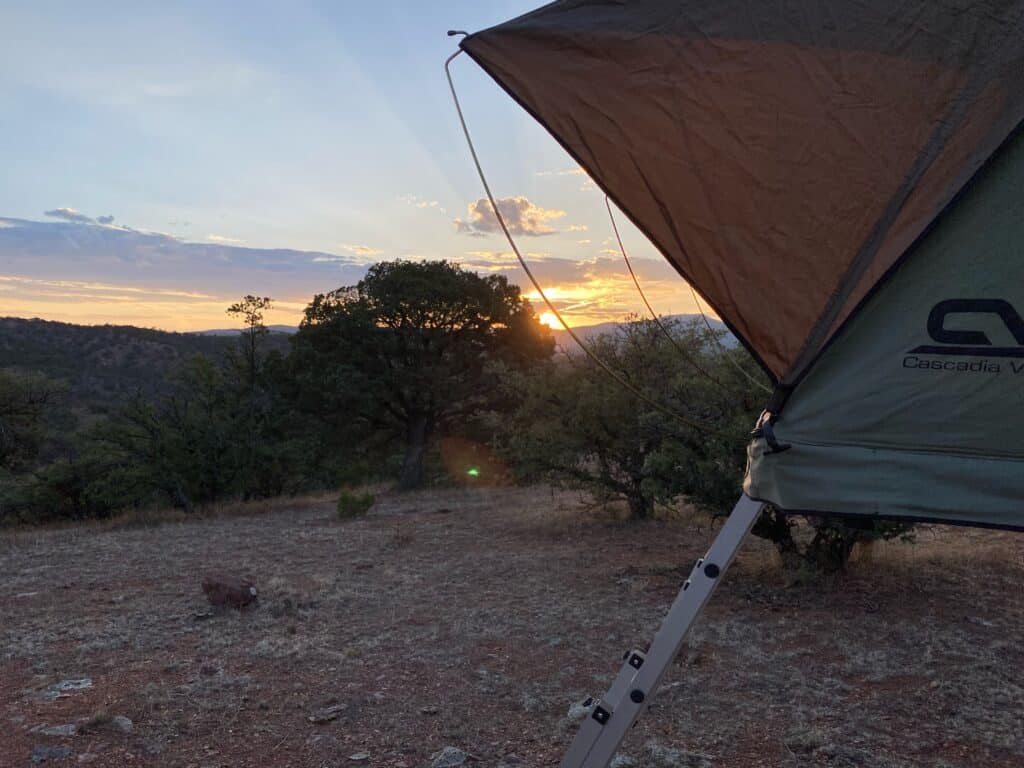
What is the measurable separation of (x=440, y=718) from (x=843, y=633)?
11.5ft

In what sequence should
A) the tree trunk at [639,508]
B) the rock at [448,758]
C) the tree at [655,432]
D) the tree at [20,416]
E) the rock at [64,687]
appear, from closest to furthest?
the rock at [448,758] < the rock at [64,687] < the tree at [655,432] < the tree trunk at [639,508] < the tree at [20,416]

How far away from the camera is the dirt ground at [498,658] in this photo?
404 centimetres

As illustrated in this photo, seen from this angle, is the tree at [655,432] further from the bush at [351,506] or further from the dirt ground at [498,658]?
the bush at [351,506]

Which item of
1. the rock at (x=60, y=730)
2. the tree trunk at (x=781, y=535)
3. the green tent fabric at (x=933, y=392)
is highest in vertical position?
the green tent fabric at (x=933, y=392)

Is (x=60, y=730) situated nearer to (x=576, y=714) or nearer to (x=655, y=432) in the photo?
(x=576, y=714)

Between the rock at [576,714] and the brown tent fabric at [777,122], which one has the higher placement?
the brown tent fabric at [777,122]

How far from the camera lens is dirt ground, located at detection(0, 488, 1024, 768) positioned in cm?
404

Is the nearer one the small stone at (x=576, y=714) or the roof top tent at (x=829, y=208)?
the roof top tent at (x=829, y=208)

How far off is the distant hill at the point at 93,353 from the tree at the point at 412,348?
436 inches

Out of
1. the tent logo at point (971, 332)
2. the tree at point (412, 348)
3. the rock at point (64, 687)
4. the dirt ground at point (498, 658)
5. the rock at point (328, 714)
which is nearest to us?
the tent logo at point (971, 332)

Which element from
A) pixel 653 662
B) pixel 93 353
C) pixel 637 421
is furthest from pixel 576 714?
pixel 93 353

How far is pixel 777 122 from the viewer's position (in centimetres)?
226

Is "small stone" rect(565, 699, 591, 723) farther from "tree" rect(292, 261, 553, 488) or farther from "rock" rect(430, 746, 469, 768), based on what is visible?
"tree" rect(292, 261, 553, 488)

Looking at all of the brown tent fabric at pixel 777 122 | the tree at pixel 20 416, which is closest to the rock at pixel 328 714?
the brown tent fabric at pixel 777 122
